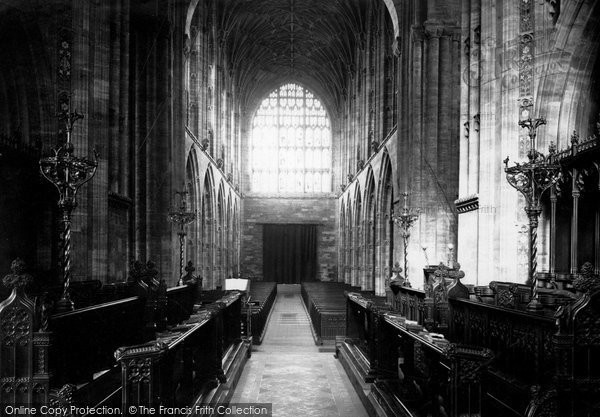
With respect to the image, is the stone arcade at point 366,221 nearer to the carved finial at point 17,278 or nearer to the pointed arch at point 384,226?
the carved finial at point 17,278

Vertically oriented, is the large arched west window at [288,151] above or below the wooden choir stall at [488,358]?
above

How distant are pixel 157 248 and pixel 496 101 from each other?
10450 millimetres

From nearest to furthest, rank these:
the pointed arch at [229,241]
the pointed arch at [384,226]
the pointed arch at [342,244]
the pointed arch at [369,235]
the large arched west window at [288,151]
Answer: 1. the pointed arch at [384,226]
2. the pointed arch at [369,235]
3. the pointed arch at [229,241]
4. the pointed arch at [342,244]
5. the large arched west window at [288,151]

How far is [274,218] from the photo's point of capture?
43.8m

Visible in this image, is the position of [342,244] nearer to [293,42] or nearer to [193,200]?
[293,42]

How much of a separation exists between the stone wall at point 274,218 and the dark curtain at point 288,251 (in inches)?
16.4

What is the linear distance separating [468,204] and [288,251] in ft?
99.8

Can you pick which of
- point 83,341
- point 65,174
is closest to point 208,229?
point 65,174

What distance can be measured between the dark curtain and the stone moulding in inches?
1166

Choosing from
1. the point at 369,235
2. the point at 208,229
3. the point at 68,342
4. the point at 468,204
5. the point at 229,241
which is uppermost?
the point at 468,204

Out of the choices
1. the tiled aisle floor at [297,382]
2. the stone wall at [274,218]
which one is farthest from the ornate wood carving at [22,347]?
the stone wall at [274,218]

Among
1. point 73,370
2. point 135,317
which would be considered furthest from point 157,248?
point 73,370

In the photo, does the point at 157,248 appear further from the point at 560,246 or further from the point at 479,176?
the point at 560,246

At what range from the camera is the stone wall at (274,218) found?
144 ft
